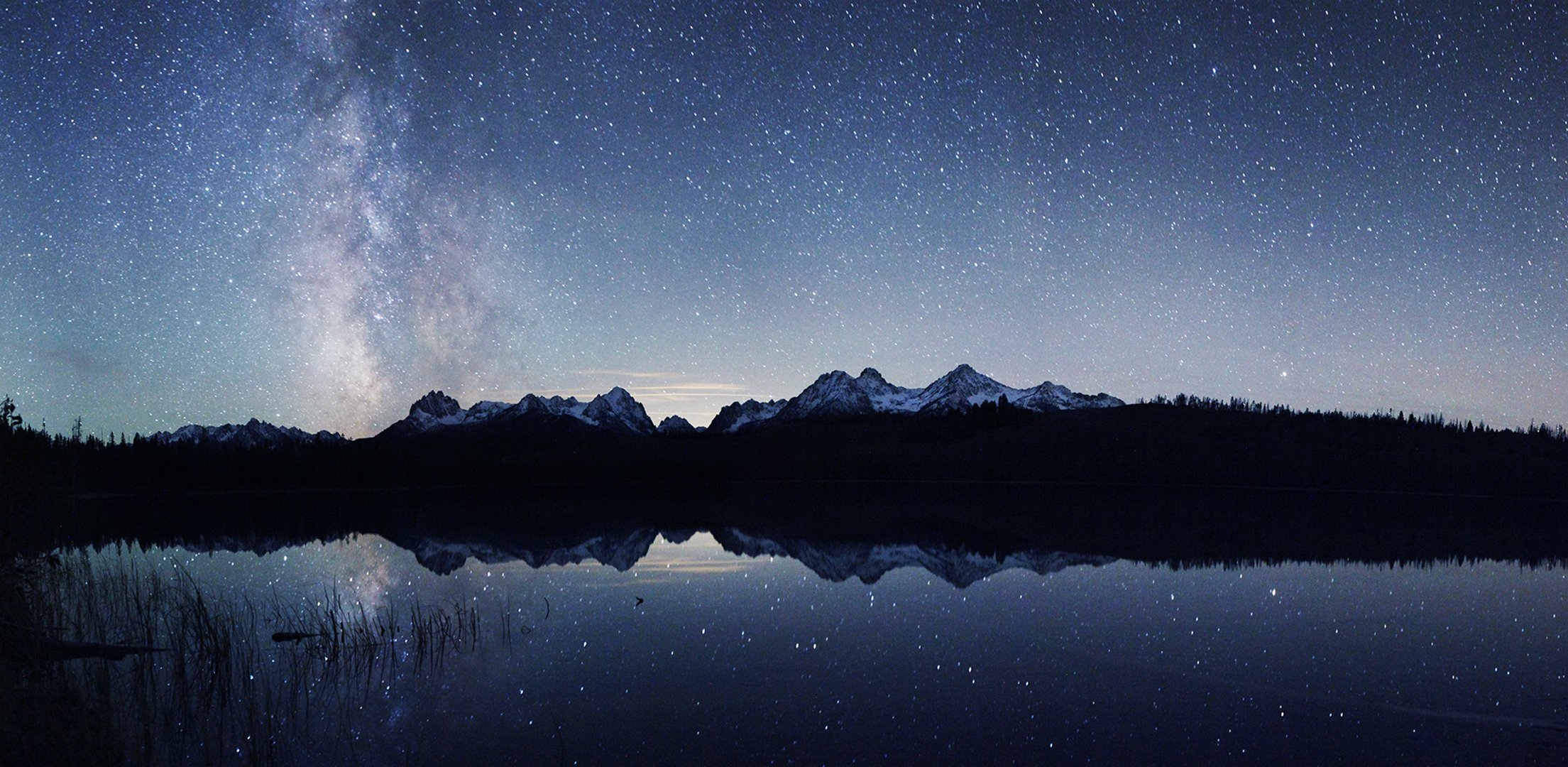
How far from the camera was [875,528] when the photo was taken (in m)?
62.9

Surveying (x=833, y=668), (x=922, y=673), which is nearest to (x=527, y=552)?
(x=833, y=668)

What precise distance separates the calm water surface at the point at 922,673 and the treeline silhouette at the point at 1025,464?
8459 centimetres

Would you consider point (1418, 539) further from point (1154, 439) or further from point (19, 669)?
point (1154, 439)

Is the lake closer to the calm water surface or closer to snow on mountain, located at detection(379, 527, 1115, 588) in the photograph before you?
the calm water surface

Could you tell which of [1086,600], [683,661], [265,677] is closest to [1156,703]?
[683,661]

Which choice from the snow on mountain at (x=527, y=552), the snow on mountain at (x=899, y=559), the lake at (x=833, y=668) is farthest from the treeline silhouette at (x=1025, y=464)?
the lake at (x=833, y=668)

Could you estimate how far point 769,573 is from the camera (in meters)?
38.8

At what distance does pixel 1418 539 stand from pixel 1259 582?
31.9m

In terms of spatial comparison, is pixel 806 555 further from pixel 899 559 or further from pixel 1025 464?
pixel 1025 464

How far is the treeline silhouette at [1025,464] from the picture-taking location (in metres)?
122

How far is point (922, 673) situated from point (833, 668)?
213 cm

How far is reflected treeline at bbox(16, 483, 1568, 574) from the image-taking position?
148 ft

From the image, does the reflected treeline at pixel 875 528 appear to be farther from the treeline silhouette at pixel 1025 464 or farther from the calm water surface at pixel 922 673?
the treeline silhouette at pixel 1025 464

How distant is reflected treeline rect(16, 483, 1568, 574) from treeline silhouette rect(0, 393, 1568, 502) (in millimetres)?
15424
